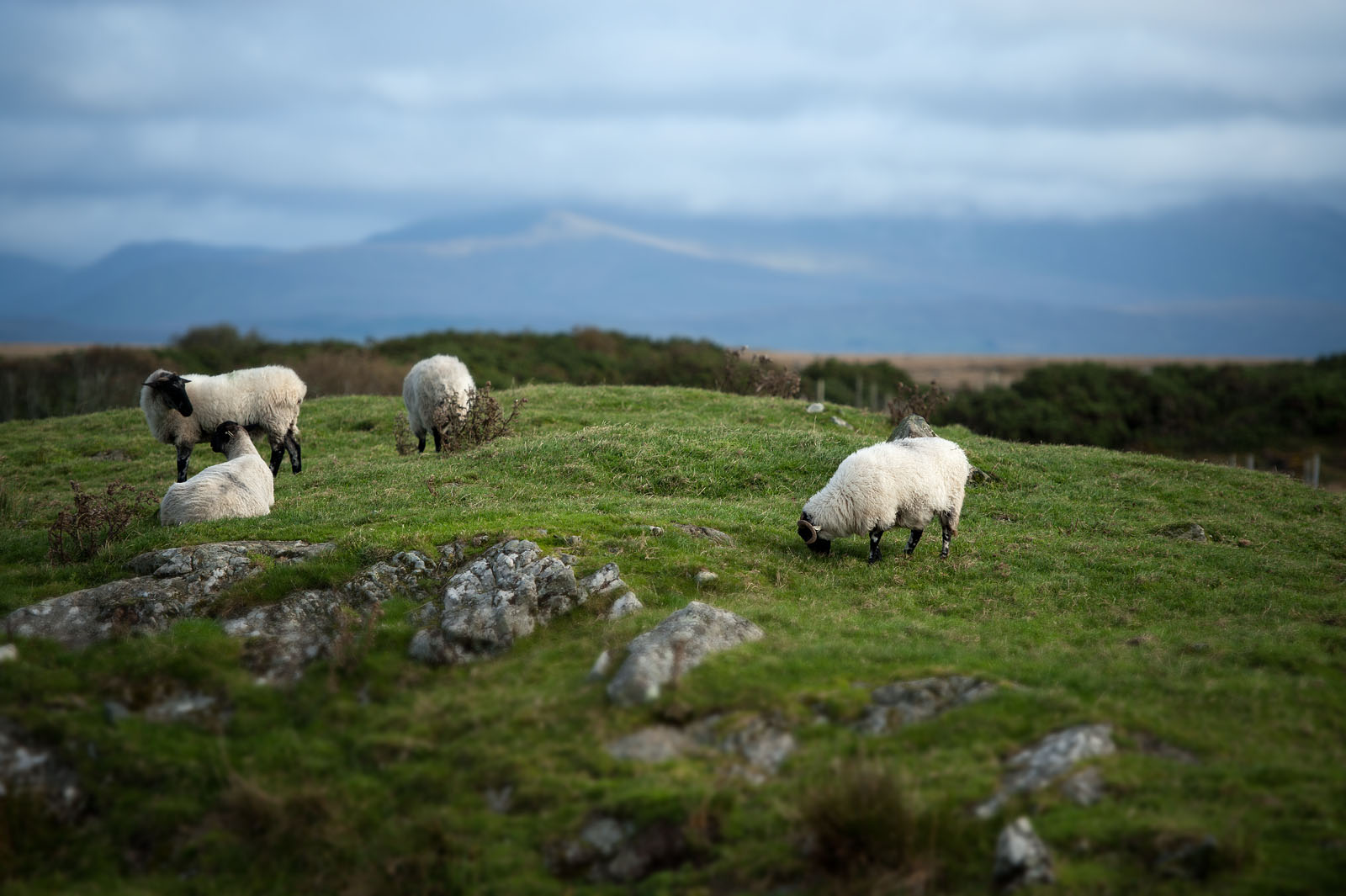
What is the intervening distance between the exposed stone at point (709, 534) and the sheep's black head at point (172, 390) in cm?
1058

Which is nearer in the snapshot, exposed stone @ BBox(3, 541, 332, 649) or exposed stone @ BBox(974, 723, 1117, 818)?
exposed stone @ BBox(974, 723, 1117, 818)

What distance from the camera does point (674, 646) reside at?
397 inches

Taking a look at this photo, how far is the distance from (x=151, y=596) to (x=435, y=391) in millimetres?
10762

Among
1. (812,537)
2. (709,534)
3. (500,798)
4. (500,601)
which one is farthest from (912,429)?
(500,798)

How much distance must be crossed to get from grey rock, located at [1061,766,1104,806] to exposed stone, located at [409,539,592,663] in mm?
5777

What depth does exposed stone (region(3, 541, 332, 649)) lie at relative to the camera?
10.8 meters

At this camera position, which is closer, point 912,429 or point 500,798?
point 500,798

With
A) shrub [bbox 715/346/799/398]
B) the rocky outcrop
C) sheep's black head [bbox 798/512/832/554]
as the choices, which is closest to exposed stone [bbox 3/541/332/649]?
the rocky outcrop

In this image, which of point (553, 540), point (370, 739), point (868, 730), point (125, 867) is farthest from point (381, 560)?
point (868, 730)

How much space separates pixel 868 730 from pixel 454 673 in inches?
176

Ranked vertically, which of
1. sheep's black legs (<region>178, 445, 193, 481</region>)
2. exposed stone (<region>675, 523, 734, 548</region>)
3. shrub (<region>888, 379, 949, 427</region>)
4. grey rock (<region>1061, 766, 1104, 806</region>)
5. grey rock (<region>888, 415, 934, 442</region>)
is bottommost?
grey rock (<region>1061, 766, 1104, 806</region>)

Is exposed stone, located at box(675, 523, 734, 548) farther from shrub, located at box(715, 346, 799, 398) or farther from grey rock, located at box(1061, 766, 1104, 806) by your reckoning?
shrub, located at box(715, 346, 799, 398)

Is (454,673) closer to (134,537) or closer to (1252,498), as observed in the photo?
(134,537)

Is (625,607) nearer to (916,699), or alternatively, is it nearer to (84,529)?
(916,699)
